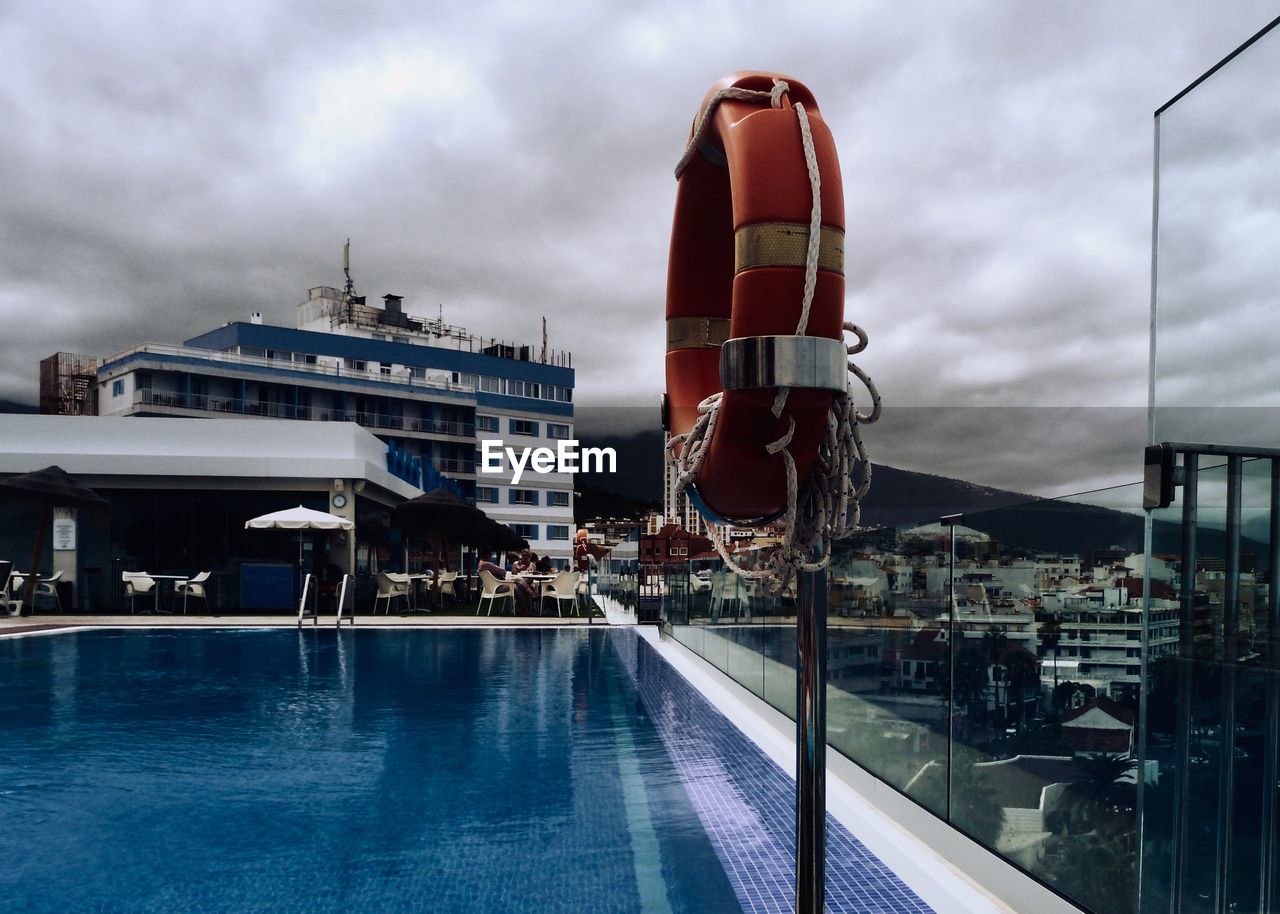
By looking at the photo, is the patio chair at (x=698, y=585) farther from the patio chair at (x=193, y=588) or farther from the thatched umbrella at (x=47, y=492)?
the thatched umbrella at (x=47, y=492)

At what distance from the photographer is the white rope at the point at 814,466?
1592 millimetres

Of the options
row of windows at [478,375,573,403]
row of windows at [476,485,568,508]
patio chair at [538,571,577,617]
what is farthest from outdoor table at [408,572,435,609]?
row of windows at [478,375,573,403]

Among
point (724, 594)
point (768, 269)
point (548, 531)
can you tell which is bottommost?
point (548, 531)

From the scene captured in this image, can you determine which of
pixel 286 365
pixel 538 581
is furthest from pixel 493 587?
pixel 286 365

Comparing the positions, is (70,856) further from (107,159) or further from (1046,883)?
(107,159)

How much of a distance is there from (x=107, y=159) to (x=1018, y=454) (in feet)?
382

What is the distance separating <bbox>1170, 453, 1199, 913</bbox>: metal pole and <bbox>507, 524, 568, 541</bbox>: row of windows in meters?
50.0

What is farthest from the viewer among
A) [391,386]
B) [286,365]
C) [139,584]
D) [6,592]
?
[391,386]

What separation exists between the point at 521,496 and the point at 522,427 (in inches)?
165

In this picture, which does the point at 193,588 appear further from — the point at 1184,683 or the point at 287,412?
the point at 287,412

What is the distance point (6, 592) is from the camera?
15391 mm

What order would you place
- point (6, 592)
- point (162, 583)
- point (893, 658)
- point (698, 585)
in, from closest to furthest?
point (893, 658) < point (698, 585) < point (6, 592) < point (162, 583)

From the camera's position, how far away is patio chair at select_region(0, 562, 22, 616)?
50.5 feet

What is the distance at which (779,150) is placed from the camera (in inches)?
60.2
